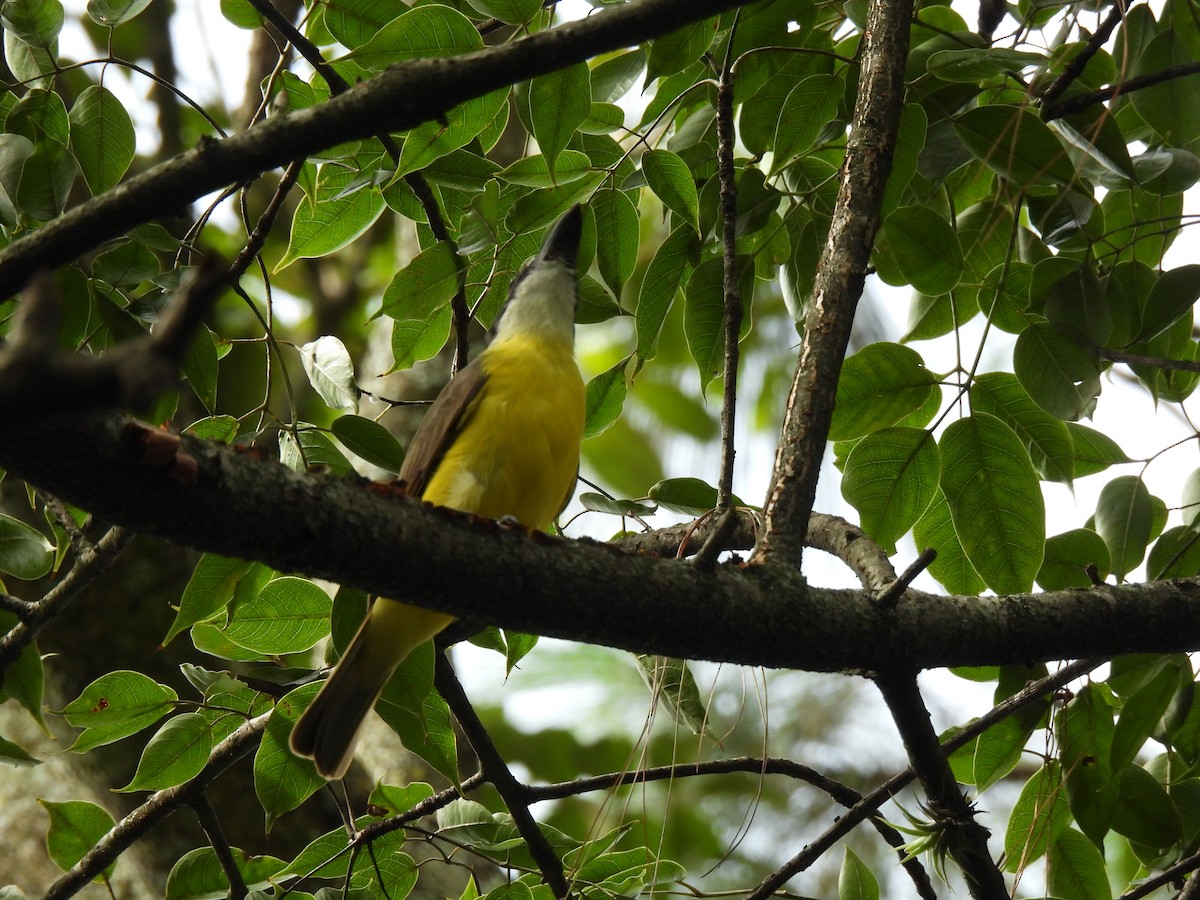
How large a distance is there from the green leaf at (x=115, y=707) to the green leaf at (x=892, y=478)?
1718mm

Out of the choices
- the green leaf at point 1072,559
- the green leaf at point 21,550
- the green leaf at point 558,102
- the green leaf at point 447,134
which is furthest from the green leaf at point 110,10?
the green leaf at point 1072,559

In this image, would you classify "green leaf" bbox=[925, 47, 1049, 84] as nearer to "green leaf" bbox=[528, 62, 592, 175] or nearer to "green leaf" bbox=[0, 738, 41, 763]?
"green leaf" bbox=[528, 62, 592, 175]

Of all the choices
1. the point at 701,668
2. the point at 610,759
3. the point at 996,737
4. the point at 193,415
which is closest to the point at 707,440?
the point at 701,668

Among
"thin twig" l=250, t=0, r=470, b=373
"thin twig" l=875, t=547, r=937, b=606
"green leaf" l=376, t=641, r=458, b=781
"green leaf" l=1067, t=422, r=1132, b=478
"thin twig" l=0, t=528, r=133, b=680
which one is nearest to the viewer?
"thin twig" l=875, t=547, r=937, b=606

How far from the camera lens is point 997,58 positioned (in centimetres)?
229

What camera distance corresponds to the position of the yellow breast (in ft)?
9.45

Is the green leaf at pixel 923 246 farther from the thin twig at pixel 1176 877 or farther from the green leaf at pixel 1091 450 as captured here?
the thin twig at pixel 1176 877

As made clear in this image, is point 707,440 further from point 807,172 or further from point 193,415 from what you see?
point 807,172

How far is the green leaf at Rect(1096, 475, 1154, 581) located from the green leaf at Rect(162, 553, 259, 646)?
2.03m

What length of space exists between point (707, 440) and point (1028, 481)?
20.5 feet

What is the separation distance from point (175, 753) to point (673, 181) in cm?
178

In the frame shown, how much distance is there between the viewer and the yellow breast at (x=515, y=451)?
9.45 feet

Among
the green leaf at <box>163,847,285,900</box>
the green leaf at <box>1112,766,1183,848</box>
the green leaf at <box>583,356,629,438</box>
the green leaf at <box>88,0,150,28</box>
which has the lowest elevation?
the green leaf at <box>163,847,285,900</box>

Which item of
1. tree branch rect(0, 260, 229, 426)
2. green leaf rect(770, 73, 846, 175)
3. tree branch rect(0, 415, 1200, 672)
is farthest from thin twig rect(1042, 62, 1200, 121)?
tree branch rect(0, 260, 229, 426)
